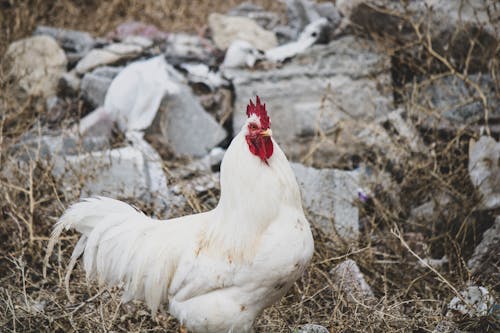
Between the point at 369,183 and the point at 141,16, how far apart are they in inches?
176

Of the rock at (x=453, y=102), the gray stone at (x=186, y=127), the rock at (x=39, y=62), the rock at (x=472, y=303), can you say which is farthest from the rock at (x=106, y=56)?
the rock at (x=472, y=303)

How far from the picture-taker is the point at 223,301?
98.6 inches

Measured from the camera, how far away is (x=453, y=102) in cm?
490

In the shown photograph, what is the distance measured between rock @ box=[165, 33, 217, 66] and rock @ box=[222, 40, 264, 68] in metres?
0.29

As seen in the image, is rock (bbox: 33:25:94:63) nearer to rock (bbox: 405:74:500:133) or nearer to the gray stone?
the gray stone

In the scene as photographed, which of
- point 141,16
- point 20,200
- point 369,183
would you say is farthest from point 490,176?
point 141,16

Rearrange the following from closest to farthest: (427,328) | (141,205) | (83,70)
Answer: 1. (427,328)
2. (141,205)
3. (83,70)

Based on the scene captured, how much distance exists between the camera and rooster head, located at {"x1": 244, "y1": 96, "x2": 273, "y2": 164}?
2430 mm

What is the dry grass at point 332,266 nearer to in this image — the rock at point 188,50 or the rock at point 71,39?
the rock at point 71,39

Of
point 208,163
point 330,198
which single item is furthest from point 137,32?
point 330,198

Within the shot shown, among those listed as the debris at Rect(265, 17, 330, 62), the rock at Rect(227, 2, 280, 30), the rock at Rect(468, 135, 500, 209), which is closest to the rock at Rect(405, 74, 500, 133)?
the rock at Rect(468, 135, 500, 209)

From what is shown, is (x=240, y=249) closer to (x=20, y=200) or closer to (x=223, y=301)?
(x=223, y=301)

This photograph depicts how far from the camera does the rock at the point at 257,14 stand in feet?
23.0

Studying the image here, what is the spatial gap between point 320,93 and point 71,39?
3.01 meters
